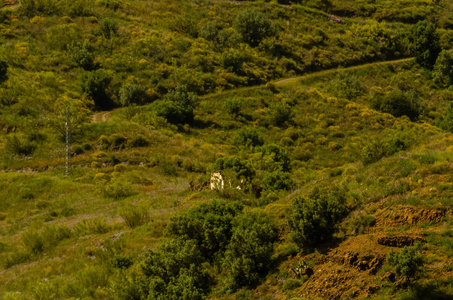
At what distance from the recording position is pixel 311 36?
66625 mm

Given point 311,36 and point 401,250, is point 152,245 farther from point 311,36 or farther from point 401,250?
point 311,36

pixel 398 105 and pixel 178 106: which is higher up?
pixel 398 105

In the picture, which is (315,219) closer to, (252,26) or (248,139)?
(248,139)

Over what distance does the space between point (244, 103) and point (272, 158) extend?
716 inches

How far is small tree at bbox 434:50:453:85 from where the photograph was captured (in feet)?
192

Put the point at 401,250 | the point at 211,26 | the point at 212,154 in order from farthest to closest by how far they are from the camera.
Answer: the point at 211,26
the point at 212,154
the point at 401,250

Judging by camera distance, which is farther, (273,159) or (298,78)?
(298,78)

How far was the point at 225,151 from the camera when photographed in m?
37.6

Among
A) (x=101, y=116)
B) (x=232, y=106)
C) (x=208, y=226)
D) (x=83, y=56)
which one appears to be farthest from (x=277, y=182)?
(x=83, y=56)

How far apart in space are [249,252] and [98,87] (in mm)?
39562

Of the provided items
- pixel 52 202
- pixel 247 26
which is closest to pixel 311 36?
pixel 247 26

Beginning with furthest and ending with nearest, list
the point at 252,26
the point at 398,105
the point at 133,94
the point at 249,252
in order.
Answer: the point at 252,26 → the point at 398,105 → the point at 133,94 → the point at 249,252

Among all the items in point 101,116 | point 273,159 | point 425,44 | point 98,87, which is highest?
point 425,44

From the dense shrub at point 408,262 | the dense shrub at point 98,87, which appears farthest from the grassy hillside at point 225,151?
the dense shrub at point 98,87
